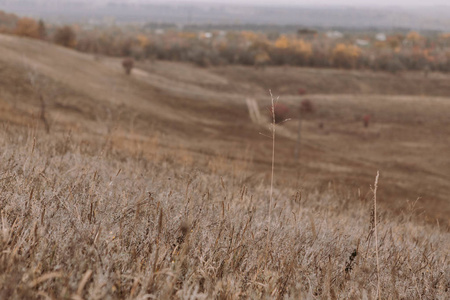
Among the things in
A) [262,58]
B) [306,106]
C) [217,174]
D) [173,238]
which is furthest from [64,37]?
[173,238]

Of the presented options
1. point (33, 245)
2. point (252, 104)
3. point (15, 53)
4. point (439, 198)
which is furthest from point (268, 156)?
point (33, 245)

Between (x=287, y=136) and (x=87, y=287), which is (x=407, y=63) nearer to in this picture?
(x=287, y=136)

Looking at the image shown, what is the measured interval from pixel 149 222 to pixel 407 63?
145 metres

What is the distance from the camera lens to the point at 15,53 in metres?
45.0

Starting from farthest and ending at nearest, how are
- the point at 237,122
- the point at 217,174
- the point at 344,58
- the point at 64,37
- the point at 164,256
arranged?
the point at 344,58 → the point at 64,37 → the point at 237,122 → the point at 217,174 → the point at 164,256

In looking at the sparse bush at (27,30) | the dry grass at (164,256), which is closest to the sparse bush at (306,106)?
the dry grass at (164,256)

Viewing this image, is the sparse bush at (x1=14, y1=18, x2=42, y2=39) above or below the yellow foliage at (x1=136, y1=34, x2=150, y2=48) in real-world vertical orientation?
above

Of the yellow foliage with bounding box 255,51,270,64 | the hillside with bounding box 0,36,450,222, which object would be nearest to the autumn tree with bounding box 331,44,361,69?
the yellow foliage with bounding box 255,51,270,64

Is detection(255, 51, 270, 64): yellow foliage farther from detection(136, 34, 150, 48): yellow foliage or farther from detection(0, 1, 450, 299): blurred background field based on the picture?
detection(136, 34, 150, 48): yellow foliage

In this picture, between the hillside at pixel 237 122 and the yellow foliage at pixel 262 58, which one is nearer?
the hillside at pixel 237 122

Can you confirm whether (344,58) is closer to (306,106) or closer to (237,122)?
(306,106)

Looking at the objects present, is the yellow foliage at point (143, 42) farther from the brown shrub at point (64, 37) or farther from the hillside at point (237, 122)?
the hillside at point (237, 122)

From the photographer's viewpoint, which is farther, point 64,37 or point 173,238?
point 64,37

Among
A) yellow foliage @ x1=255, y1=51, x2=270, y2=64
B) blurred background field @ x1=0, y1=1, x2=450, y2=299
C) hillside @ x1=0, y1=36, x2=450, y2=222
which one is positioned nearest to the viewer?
blurred background field @ x1=0, y1=1, x2=450, y2=299
